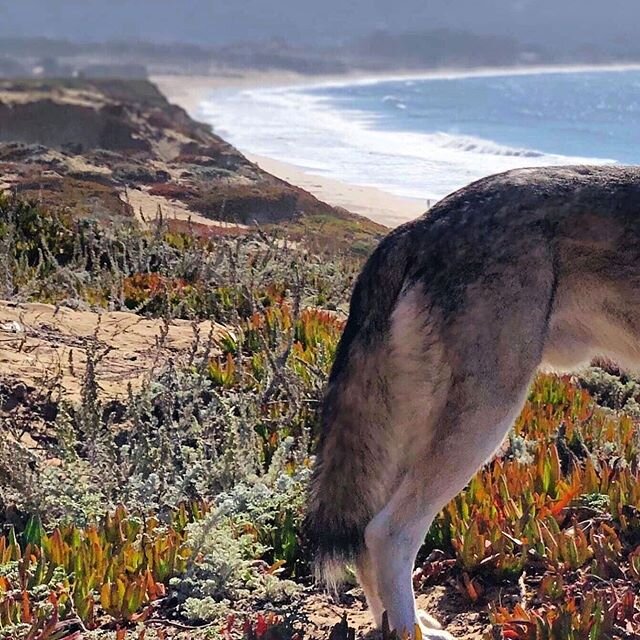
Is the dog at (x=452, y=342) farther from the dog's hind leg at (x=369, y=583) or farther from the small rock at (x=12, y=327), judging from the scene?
the small rock at (x=12, y=327)

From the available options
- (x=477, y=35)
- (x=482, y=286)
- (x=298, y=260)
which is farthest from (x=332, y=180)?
(x=477, y=35)

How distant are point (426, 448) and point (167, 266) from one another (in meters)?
4.90

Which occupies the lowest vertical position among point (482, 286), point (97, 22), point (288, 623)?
point (288, 623)

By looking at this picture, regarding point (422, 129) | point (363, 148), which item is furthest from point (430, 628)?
point (422, 129)

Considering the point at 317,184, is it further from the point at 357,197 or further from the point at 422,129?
the point at 422,129

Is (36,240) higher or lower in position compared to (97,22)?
lower

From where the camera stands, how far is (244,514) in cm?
411

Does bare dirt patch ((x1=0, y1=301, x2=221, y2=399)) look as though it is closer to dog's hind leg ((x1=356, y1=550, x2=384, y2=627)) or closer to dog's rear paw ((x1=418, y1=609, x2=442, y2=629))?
dog's hind leg ((x1=356, y1=550, x2=384, y2=627))

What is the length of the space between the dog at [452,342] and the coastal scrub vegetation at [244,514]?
1.51 ft

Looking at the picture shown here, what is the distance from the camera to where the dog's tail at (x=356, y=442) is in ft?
11.0

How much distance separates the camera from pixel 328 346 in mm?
6148

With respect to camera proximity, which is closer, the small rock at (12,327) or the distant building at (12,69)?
the small rock at (12,327)

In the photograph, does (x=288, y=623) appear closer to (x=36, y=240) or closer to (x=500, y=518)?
(x=500, y=518)

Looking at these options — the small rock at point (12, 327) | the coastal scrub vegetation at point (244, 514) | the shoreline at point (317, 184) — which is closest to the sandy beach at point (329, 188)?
the shoreline at point (317, 184)
